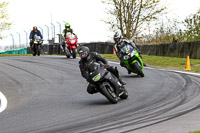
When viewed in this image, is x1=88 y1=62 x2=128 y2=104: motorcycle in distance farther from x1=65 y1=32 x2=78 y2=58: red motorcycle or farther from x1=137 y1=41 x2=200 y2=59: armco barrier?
x1=137 y1=41 x2=200 y2=59: armco barrier

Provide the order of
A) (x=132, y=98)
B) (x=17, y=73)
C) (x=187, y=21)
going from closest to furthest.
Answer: (x=132, y=98)
(x=17, y=73)
(x=187, y=21)

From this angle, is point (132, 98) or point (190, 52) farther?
point (190, 52)

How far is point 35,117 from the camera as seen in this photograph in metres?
7.18

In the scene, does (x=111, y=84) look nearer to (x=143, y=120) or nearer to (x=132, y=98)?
(x=132, y=98)

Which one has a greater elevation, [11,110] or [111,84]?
[111,84]

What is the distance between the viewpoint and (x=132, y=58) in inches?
523

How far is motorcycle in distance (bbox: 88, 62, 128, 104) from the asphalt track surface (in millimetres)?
228

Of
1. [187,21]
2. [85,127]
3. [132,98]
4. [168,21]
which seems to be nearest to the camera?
[85,127]

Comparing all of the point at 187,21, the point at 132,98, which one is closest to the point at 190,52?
the point at 187,21

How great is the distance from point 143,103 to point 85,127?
2442 millimetres

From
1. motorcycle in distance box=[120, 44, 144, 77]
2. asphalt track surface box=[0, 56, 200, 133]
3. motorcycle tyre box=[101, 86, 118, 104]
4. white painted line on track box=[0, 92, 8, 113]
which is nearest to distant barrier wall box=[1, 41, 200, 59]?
asphalt track surface box=[0, 56, 200, 133]

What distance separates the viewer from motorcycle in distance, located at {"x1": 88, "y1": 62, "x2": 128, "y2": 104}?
823 centimetres

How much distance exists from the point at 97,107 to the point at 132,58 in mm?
5559

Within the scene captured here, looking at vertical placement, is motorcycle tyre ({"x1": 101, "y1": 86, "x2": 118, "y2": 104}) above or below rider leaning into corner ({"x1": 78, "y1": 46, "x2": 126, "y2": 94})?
below
